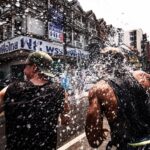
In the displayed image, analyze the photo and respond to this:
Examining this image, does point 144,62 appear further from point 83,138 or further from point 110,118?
point 110,118

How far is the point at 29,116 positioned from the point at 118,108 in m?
0.74

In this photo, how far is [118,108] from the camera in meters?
2.88

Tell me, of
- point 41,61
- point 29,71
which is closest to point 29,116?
point 29,71

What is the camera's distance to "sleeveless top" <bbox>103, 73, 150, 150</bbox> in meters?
2.87

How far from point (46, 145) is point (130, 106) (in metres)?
0.81

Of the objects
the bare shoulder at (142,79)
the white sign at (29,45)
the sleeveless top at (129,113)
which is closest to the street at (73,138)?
the bare shoulder at (142,79)

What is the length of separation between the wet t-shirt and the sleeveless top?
554 millimetres

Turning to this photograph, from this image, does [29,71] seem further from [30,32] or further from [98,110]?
[30,32]

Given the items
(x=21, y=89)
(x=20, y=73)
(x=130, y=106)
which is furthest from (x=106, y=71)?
(x=20, y=73)

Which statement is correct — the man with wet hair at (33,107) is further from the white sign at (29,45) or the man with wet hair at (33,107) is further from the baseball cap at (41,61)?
the white sign at (29,45)

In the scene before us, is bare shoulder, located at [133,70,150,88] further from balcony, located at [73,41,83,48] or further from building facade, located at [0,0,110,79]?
balcony, located at [73,41,83,48]

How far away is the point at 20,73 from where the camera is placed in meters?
24.2

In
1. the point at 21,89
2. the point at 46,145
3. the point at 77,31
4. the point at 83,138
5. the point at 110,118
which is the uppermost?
the point at 77,31

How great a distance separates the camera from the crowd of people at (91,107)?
9.38 feet
